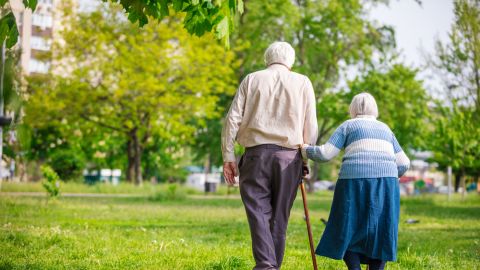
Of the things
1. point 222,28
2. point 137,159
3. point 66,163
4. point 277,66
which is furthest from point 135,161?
point 222,28

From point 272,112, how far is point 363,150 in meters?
0.78

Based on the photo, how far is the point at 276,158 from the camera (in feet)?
18.4

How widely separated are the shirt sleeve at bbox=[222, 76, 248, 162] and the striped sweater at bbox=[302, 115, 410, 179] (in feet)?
1.77

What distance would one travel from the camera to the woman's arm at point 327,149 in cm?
566

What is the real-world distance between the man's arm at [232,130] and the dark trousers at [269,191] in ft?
0.35

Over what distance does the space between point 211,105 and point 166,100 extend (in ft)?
7.35

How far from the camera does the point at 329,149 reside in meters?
5.80

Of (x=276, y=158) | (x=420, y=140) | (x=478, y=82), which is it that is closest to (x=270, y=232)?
(x=276, y=158)

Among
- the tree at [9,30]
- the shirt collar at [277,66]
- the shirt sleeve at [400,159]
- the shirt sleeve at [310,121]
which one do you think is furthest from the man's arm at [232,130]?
the tree at [9,30]

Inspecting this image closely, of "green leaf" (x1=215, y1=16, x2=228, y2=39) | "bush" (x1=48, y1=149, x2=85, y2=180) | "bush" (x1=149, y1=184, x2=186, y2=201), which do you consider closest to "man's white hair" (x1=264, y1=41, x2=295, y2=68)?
"green leaf" (x1=215, y1=16, x2=228, y2=39)

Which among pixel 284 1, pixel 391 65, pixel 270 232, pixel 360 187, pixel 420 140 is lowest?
pixel 270 232

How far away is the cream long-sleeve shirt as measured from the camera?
5648mm

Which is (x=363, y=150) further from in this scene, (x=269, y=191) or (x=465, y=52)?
(x=465, y=52)

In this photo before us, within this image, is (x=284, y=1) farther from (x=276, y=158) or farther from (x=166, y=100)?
(x=276, y=158)
